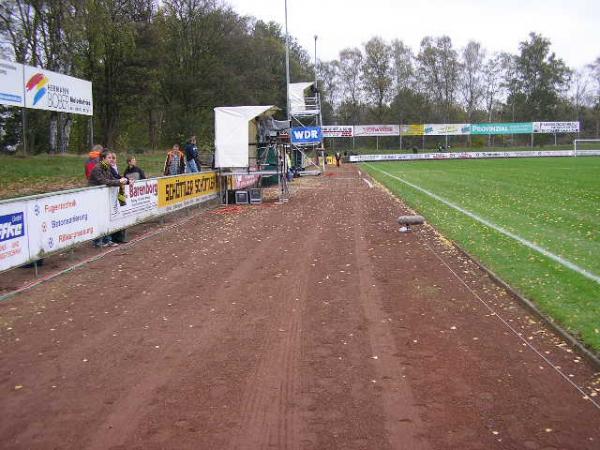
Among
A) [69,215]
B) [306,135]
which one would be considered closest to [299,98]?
[306,135]

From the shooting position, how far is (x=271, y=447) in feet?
12.6

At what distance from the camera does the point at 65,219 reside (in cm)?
1041

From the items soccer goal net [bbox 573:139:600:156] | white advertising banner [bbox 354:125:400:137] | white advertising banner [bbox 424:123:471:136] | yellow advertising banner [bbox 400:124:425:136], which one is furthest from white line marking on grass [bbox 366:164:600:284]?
white advertising banner [bbox 424:123:471:136]

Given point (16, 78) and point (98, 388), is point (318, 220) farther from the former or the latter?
point (98, 388)

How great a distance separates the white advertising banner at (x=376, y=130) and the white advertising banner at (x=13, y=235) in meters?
71.7

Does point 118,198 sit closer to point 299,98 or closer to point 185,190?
point 185,190

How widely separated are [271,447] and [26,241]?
6.72 m

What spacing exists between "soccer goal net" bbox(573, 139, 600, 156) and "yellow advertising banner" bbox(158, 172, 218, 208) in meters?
64.3

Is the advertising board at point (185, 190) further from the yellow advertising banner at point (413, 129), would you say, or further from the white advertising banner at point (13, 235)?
the yellow advertising banner at point (413, 129)

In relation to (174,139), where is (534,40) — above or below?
above

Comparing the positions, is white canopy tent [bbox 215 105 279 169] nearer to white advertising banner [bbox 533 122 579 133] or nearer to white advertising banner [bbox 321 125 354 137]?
white advertising banner [bbox 321 125 354 137]

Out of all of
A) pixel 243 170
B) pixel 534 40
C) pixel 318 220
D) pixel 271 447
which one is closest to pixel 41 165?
pixel 243 170

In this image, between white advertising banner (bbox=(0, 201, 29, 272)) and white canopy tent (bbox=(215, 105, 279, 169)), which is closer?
white advertising banner (bbox=(0, 201, 29, 272))

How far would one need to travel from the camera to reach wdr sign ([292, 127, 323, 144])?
102 feet
